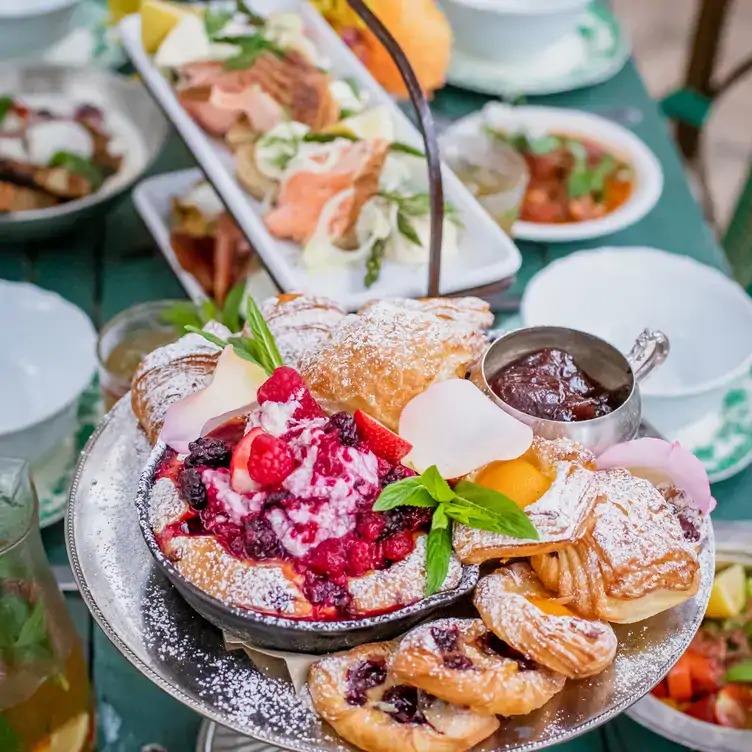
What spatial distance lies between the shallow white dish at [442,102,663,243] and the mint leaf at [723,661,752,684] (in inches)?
33.8

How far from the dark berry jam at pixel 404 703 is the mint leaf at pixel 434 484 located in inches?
6.3

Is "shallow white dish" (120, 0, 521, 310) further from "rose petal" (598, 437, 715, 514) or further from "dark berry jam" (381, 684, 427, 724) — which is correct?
"dark berry jam" (381, 684, 427, 724)

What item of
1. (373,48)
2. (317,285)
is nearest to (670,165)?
(373,48)

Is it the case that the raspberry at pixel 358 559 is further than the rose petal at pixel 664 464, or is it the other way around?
the rose petal at pixel 664 464

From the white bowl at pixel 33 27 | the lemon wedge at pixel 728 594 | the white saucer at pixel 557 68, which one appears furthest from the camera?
the white saucer at pixel 557 68

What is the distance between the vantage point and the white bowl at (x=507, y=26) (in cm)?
202

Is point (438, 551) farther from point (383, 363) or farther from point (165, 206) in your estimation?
point (165, 206)

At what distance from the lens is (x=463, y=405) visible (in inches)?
33.0

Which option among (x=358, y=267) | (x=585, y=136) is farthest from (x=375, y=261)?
(x=585, y=136)

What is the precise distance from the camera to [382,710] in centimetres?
75

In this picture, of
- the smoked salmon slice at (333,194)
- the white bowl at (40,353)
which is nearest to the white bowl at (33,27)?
the white bowl at (40,353)

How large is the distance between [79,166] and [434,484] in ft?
3.91

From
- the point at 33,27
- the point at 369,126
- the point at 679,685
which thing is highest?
the point at 369,126

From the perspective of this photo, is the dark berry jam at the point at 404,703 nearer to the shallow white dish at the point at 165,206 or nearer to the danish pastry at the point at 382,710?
the danish pastry at the point at 382,710
